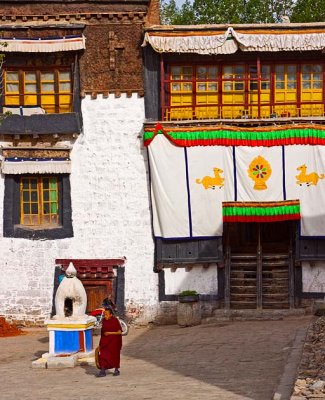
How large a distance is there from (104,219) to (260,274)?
3.88m

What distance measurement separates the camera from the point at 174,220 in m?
22.4

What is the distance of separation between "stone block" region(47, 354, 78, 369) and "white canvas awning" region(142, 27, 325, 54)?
8.16 meters

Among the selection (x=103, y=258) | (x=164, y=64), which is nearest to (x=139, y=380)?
(x=103, y=258)

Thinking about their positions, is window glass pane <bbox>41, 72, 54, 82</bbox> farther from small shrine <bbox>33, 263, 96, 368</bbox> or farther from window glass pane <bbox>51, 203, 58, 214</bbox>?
small shrine <bbox>33, 263, 96, 368</bbox>

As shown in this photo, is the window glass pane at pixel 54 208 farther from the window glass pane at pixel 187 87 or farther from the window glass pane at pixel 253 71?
the window glass pane at pixel 253 71

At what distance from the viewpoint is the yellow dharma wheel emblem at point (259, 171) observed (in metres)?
22.1

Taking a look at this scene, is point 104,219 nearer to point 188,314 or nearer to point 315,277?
point 188,314

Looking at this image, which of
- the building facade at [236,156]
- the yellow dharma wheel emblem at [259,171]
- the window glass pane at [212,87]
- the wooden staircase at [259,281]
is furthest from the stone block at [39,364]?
the window glass pane at [212,87]

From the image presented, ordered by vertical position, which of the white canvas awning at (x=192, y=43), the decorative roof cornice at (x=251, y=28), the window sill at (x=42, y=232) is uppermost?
the decorative roof cornice at (x=251, y=28)

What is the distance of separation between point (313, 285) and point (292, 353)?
21.2 feet

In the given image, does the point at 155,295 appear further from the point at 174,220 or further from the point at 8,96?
the point at 8,96

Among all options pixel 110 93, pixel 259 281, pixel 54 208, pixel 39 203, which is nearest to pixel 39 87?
pixel 110 93

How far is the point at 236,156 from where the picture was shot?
22.2m

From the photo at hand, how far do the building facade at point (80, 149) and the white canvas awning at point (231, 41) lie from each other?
0.88 metres
